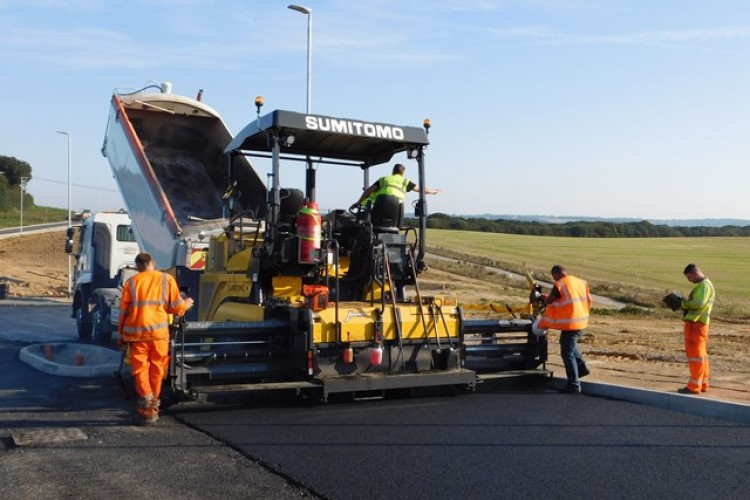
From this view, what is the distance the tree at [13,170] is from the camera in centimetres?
8100

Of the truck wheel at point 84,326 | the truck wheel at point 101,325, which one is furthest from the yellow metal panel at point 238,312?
the truck wheel at point 84,326

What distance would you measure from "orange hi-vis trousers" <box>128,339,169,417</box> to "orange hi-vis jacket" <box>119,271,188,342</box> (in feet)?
0.21

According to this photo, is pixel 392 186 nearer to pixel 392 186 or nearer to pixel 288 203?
pixel 392 186

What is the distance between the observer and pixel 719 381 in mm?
9562

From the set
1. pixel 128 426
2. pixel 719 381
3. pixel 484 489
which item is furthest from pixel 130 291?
pixel 719 381

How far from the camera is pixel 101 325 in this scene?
1321 cm

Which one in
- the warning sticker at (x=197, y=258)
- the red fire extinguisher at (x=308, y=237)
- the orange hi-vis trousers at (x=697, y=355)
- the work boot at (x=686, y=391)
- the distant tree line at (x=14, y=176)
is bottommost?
the work boot at (x=686, y=391)

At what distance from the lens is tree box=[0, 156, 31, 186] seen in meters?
81.0

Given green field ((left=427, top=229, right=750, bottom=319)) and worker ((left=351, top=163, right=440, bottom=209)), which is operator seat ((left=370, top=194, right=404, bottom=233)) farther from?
green field ((left=427, top=229, right=750, bottom=319))

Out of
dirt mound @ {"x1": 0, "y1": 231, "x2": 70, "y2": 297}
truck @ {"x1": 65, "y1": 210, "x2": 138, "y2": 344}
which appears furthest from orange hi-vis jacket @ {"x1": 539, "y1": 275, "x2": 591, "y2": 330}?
dirt mound @ {"x1": 0, "y1": 231, "x2": 70, "y2": 297}

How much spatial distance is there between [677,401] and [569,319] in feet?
4.59

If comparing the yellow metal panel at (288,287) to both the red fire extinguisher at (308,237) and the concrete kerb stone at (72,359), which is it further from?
the concrete kerb stone at (72,359)

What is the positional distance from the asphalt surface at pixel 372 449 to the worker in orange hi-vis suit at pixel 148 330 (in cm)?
31

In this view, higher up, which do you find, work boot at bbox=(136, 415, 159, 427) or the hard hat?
the hard hat
